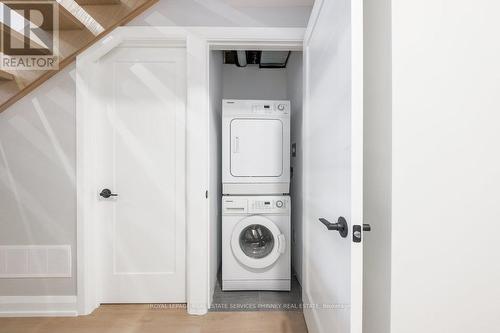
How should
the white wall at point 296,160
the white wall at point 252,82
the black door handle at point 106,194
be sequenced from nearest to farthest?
the black door handle at point 106,194
the white wall at point 296,160
the white wall at point 252,82

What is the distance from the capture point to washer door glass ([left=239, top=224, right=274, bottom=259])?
7.98 ft

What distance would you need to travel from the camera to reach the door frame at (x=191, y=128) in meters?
1.99

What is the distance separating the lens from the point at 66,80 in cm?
199

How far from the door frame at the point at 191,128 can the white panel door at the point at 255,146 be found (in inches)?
17.3

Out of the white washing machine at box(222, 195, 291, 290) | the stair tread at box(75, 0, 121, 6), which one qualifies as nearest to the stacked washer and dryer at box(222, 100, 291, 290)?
the white washing machine at box(222, 195, 291, 290)

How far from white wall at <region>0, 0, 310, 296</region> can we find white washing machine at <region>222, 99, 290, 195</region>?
705 mm

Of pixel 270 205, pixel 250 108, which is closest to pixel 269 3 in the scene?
pixel 250 108

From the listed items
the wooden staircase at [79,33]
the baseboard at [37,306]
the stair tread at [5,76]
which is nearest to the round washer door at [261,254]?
the baseboard at [37,306]

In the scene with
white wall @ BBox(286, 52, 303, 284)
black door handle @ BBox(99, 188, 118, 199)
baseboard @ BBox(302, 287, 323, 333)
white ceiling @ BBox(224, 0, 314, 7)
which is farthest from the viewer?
white wall @ BBox(286, 52, 303, 284)

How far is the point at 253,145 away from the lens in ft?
7.97

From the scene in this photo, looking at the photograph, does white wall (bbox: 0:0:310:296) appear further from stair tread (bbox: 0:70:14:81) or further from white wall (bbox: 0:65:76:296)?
stair tread (bbox: 0:70:14:81)

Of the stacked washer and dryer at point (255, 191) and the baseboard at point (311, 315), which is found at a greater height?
the stacked washer and dryer at point (255, 191)
